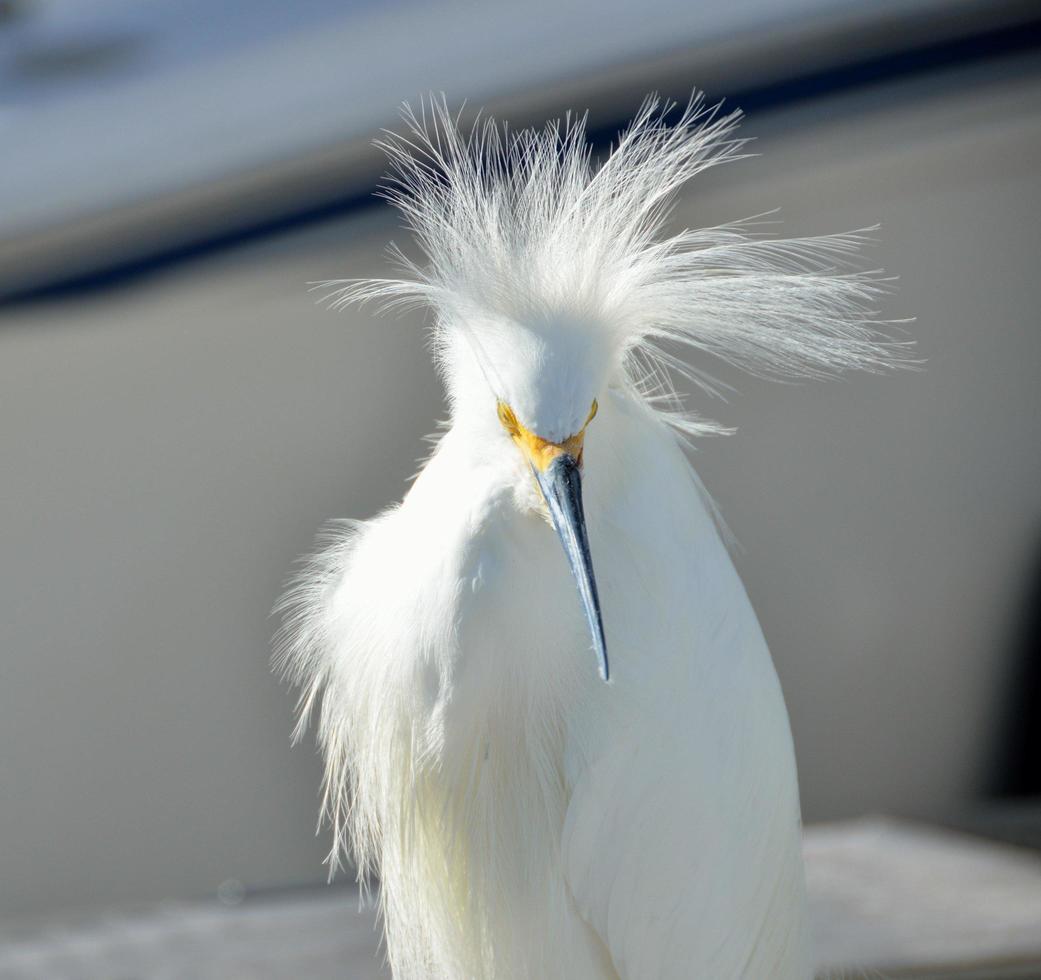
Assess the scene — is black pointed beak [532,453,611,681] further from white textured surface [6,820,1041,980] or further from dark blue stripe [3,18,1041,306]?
dark blue stripe [3,18,1041,306]

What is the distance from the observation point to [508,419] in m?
0.91

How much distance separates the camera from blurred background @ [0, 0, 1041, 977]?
208 cm

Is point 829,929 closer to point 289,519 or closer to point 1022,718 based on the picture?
point 1022,718

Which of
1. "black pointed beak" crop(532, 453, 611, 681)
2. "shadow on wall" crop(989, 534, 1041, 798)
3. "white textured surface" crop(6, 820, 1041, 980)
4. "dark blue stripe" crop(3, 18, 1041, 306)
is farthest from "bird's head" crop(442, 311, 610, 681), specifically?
"shadow on wall" crop(989, 534, 1041, 798)

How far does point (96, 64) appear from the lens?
2.25 m

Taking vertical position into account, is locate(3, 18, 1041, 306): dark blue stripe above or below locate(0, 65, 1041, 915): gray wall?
above

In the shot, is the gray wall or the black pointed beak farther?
the gray wall

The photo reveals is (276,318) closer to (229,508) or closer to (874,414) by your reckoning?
(229,508)

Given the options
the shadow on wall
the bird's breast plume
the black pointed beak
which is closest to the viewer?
the black pointed beak

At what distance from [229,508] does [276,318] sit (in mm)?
332

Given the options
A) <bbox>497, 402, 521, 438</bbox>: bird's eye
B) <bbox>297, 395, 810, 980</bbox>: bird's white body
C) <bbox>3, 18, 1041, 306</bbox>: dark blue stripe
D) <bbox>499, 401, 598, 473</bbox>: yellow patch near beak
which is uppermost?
<bbox>3, 18, 1041, 306</bbox>: dark blue stripe

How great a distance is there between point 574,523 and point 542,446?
0.06m

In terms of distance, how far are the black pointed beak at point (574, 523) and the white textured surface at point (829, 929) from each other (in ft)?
3.00

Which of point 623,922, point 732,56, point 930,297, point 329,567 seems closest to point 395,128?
point 732,56
